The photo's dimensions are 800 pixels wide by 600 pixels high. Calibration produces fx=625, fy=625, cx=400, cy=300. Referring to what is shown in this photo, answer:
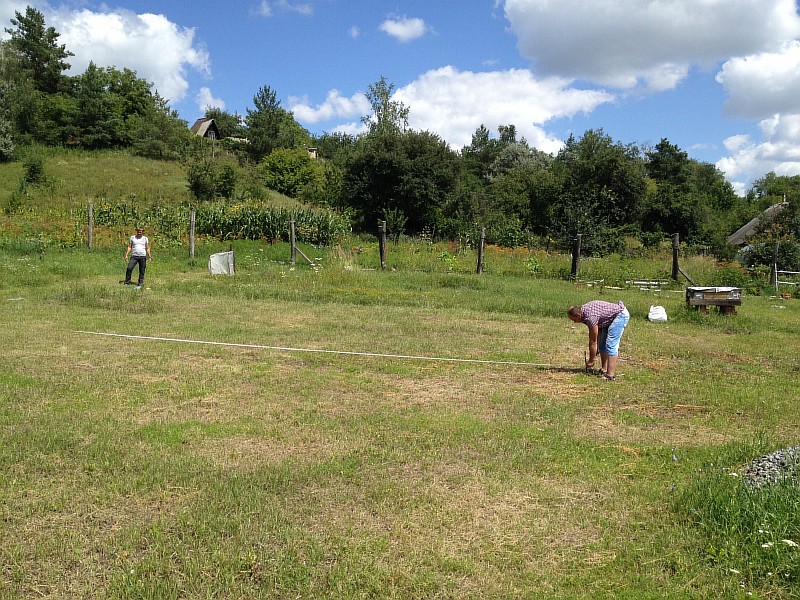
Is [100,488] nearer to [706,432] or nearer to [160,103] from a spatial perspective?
[706,432]

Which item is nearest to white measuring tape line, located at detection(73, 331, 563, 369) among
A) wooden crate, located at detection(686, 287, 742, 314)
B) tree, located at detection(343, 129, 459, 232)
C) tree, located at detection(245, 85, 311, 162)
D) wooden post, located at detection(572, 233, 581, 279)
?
wooden crate, located at detection(686, 287, 742, 314)

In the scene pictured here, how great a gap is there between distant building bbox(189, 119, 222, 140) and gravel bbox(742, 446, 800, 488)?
63947mm

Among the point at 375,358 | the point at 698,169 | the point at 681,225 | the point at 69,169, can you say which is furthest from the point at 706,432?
the point at 698,169

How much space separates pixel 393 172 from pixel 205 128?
4204 centimetres

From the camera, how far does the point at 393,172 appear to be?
34406 mm

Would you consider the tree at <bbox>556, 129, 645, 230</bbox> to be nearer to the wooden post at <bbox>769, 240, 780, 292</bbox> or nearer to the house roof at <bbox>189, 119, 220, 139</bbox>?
the wooden post at <bbox>769, 240, 780, 292</bbox>

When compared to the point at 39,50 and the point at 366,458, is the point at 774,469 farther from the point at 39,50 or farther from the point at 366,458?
the point at 39,50

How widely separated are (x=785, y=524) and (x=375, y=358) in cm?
556

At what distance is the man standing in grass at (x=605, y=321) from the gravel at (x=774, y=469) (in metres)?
2.72

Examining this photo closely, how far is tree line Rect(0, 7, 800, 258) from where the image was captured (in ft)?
109

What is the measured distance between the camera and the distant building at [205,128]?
2542 inches

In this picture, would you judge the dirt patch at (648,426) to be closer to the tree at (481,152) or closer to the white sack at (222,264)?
the white sack at (222,264)

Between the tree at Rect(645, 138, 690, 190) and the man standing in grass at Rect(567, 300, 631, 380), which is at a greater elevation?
the tree at Rect(645, 138, 690, 190)

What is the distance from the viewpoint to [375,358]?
27.8 feet
